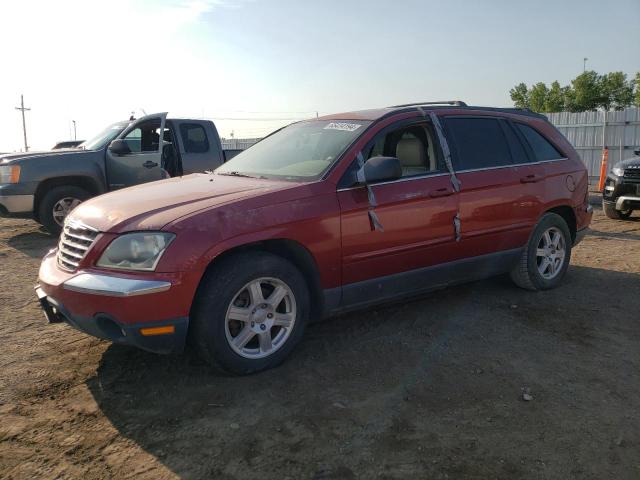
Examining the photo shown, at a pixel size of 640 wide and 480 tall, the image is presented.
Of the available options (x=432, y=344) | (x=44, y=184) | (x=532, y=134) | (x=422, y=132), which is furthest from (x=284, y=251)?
(x=44, y=184)

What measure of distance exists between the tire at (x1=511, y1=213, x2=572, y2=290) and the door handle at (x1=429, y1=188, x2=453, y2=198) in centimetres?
127

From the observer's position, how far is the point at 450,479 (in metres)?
2.41

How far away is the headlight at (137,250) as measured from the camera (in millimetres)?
3051

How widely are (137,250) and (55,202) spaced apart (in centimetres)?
606

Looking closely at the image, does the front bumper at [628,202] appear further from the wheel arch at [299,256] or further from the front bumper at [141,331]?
the front bumper at [141,331]

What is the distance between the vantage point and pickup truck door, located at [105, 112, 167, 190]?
28.5 feet

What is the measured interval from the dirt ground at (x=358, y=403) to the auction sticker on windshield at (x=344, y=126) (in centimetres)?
158

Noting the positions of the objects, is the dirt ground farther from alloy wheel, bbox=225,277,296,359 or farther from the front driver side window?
the front driver side window

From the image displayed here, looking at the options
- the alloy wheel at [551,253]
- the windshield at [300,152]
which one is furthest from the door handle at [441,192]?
the alloy wheel at [551,253]

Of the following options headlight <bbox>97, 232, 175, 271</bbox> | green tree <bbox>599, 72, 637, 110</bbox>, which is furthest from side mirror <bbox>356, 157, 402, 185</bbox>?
green tree <bbox>599, 72, 637, 110</bbox>

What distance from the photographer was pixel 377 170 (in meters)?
3.74

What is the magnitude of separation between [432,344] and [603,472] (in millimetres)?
1584

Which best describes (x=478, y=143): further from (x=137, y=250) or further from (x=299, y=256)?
(x=137, y=250)

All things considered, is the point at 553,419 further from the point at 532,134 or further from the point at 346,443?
the point at 532,134
